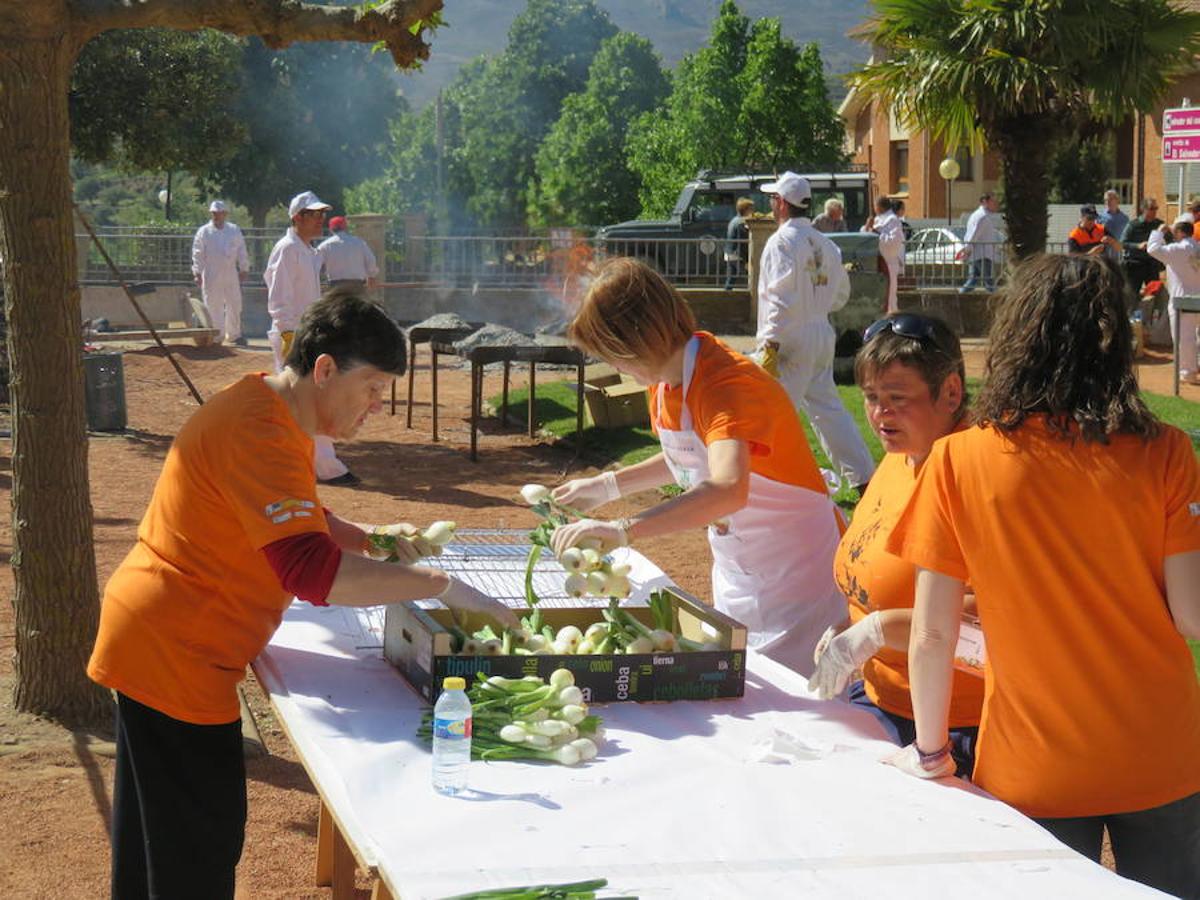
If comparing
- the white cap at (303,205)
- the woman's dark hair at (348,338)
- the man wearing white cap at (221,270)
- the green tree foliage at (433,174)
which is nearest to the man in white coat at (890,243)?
the white cap at (303,205)

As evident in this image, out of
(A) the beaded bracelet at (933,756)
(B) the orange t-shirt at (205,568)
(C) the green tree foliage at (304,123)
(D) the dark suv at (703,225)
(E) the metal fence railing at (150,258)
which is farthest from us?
(C) the green tree foliage at (304,123)

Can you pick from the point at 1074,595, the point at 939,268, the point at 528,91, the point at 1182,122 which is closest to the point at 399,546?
the point at 1074,595

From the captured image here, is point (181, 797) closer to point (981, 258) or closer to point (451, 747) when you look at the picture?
point (451, 747)

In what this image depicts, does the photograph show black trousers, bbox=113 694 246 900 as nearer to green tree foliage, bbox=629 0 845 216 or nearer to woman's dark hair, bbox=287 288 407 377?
woman's dark hair, bbox=287 288 407 377

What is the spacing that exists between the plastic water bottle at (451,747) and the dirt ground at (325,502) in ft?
6.33

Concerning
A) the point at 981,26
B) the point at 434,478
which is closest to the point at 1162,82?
the point at 981,26

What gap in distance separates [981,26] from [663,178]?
31.6 meters

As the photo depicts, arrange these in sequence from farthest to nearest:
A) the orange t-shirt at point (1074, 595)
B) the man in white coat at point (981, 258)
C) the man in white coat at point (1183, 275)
Answer: the man in white coat at point (981, 258)
the man in white coat at point (1183, 275)
the orange t-shirt at point (1074, 595)

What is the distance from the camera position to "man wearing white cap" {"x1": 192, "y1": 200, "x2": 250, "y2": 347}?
2239 centimetres

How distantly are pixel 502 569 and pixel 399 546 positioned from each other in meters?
0.95

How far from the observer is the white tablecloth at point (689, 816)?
2.58 metres

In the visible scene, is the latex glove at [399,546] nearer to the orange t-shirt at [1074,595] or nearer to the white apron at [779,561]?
the white apron at [779,561]

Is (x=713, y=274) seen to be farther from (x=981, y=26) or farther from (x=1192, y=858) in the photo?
(x=1192, y=858)

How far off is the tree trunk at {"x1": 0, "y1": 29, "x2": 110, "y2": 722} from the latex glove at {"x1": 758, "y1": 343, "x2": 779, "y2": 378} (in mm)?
5882
